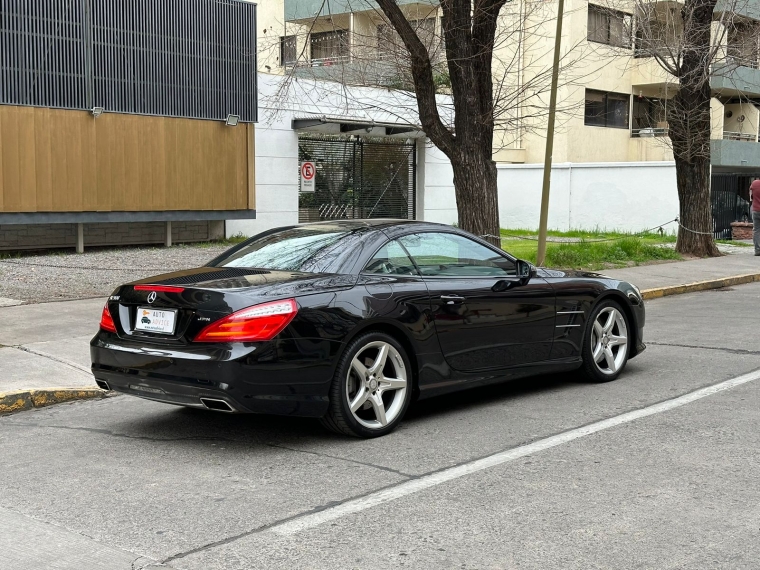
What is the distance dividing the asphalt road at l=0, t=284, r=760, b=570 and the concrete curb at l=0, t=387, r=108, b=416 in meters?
0.15

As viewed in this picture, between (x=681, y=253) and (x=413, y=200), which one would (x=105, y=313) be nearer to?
(x=681, y=253)

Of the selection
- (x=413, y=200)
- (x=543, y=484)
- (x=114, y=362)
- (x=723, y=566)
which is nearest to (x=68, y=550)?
(x=114, y=362)

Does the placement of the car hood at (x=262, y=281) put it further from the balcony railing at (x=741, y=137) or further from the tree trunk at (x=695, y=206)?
the balcony railing at (x=741, y=137)

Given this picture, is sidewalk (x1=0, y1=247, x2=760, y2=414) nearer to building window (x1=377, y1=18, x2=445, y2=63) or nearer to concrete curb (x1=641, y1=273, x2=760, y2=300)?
concrete curb (x1=641, y1=273, x2=760, y2=300)

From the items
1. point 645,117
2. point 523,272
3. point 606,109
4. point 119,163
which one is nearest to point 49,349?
point 523,272

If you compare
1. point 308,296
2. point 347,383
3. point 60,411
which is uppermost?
point 308,296

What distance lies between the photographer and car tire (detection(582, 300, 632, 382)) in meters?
7.97

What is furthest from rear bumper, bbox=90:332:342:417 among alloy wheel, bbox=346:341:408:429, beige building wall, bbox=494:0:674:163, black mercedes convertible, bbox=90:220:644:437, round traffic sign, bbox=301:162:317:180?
beige building wall, bbox=494:0:674:163

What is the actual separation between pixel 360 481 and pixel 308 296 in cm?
125

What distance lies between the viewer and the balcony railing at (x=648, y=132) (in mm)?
35594

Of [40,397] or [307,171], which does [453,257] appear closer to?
[40,397]

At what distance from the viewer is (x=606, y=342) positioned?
26.9 feet

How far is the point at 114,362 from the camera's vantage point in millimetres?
6273

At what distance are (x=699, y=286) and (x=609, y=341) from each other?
9.09 meters
